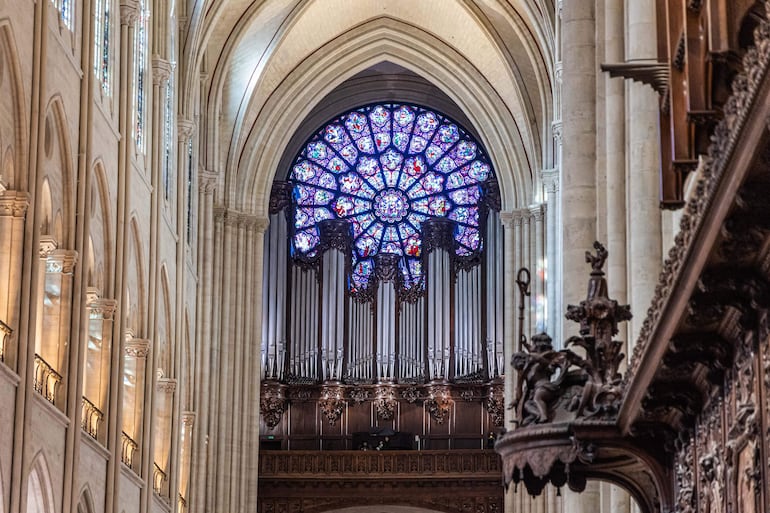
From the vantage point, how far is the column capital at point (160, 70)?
27234mm

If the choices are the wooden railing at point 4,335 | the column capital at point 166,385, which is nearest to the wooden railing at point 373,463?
the column capital at point 166,385

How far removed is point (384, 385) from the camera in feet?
123

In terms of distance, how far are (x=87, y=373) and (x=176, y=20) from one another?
880cm

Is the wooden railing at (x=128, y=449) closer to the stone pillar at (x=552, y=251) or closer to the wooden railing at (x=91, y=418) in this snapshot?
the wooden railing at (x=91, y=418)

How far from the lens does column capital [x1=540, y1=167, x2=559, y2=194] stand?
3269 centimetres

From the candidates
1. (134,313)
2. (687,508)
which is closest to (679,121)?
(687,508)

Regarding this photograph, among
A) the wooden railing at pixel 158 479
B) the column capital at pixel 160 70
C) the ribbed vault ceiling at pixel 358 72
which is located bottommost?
the wooden railing at pixel 158 479

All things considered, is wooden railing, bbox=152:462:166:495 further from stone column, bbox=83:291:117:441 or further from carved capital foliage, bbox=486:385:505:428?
carved capital foliage, bbox=486:385:505:428

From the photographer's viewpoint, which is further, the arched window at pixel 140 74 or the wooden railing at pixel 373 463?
the wooden railing at pixel 373 463

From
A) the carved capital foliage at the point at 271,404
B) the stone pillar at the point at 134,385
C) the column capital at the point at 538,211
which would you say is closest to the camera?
the stone pillar at the point at 134,385

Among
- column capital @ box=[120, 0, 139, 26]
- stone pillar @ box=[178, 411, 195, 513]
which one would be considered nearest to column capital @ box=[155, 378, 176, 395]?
stone pillar @ box=[178, 411, 195, 513]

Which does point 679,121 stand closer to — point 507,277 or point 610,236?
point 610,236

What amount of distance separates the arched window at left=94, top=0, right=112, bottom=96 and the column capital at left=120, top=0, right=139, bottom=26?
494mm

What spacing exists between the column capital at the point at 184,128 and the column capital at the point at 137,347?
495 cm
